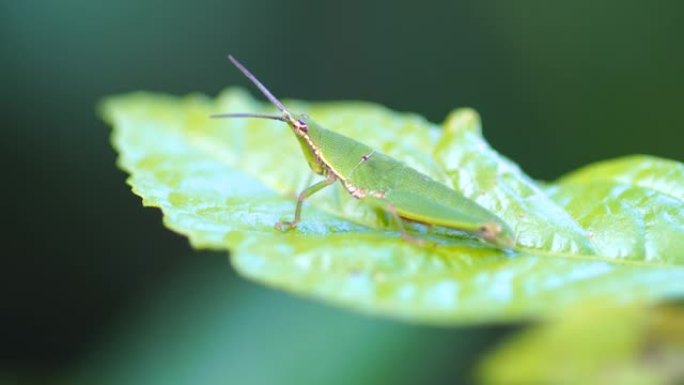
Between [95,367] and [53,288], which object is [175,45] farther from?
[95,367]

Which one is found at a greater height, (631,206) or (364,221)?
(631,206)

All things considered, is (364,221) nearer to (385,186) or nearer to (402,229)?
(385,186)

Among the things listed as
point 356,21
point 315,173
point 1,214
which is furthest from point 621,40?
point 1,214

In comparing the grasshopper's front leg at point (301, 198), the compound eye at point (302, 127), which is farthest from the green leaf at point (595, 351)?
the compound eye at point (302, 127)

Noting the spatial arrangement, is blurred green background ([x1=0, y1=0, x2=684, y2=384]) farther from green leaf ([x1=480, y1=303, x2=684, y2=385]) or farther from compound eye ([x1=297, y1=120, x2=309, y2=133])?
green leaf ([x1=480, y1=303, x2=684, y2=385])

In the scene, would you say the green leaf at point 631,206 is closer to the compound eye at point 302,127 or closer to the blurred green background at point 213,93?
the compound eye at point 302,127

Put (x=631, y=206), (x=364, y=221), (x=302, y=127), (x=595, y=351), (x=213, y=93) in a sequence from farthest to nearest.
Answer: (x=213, y=93) → (x=302, y=127) → (x=364, y=221) → (x=631, y=206) → (x=595, y=351)

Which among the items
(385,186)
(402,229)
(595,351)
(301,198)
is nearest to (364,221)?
(385,186)
